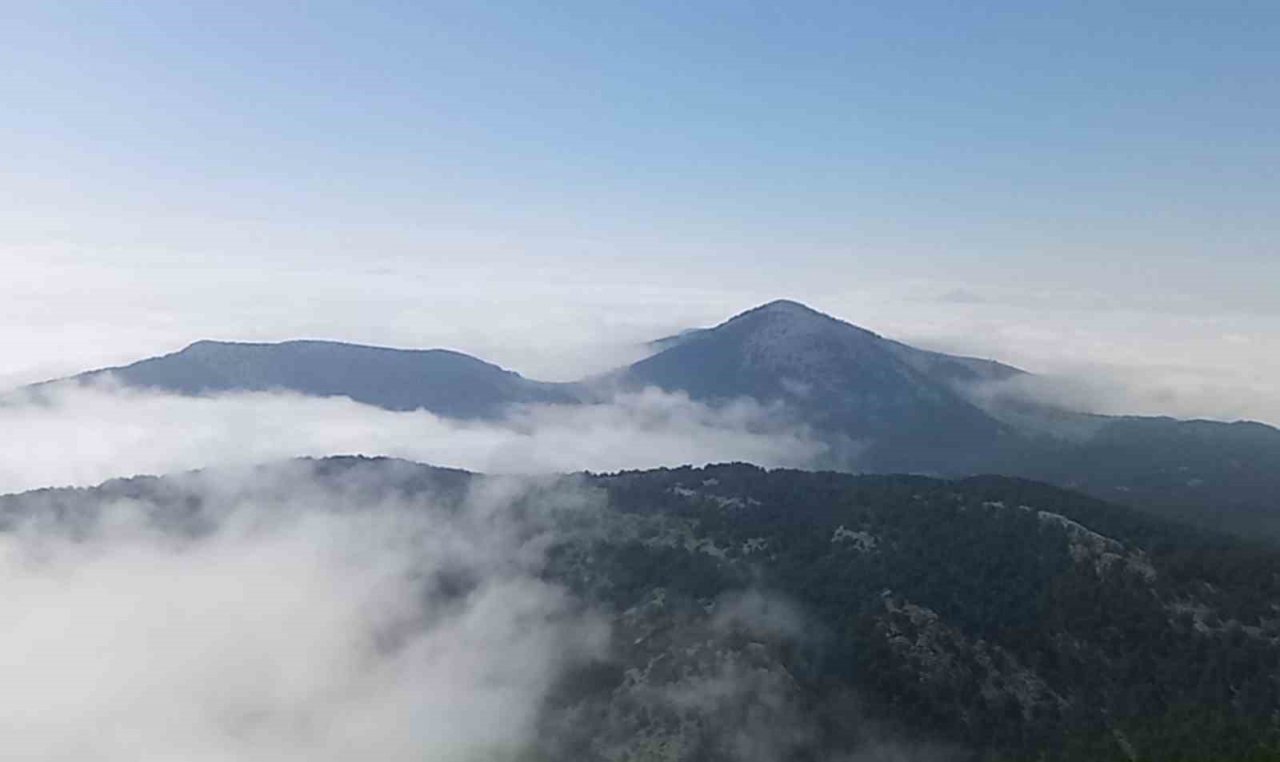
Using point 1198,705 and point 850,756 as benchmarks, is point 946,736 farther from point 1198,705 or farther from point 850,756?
point 1198,705

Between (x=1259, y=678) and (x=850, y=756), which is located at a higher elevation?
(x=1259, y=678)

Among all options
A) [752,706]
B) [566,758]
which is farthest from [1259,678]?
[566,758]

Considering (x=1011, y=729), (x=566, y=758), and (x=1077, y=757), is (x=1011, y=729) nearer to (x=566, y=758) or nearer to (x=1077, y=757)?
(x=1077, y=757)

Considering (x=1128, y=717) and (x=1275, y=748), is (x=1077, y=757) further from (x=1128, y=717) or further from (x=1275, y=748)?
(x=1275, y=748)

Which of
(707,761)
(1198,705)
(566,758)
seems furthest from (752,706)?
(1198,705)

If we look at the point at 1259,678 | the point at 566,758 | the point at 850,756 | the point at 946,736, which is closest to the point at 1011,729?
the point at 946,736

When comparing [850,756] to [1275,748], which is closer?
[1275,748]

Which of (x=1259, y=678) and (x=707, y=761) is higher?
(x=1259, y=678)

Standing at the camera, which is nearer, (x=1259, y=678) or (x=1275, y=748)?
(x=1275, y=748)
